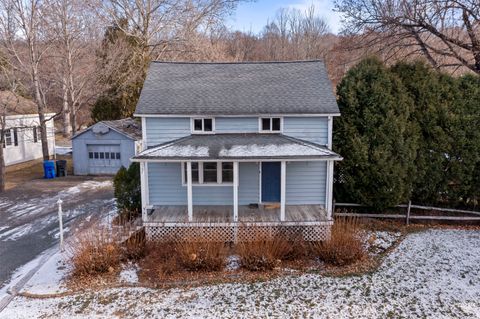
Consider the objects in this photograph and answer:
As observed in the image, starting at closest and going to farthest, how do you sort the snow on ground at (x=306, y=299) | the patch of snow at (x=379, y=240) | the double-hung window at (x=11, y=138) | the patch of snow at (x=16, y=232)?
the snow on ground at (x=306, y=299), the patch of snow at (x=379, y=240), the patch of snow at (x=16, y=232), the double-hung window at (x=11, y=138)

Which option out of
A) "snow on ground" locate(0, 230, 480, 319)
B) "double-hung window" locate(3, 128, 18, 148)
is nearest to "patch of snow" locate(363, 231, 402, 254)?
"snow on ground" locate(0, 230, 480, 319)

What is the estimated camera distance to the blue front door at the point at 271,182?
11531mm

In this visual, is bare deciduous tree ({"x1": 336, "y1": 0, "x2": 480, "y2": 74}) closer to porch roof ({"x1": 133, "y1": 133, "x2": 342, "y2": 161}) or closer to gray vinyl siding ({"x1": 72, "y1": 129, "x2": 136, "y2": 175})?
porch roof ({"x1": 133, "y1": 133, "x2": 342, "y2": 161})

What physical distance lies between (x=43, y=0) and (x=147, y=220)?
17750 millimetres

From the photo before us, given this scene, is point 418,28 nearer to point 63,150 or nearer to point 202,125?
point 202,125

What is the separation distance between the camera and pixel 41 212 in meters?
13.5

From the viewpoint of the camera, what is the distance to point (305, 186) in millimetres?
11578

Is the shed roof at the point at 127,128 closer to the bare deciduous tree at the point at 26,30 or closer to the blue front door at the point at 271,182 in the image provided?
the bare deciduous tree at the point at 26,30

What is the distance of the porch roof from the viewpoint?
989 centimetres

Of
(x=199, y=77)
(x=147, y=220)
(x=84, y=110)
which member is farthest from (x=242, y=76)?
(x=84, y=110)

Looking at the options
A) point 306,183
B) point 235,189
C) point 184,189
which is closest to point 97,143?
point 184,189

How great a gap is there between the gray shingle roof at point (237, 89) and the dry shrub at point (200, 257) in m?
4.34

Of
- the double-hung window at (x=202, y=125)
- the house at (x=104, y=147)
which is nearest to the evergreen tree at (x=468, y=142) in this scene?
the double-hung window at (x=202, y=125)

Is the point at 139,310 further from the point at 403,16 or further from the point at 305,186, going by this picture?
the point at 403,16
